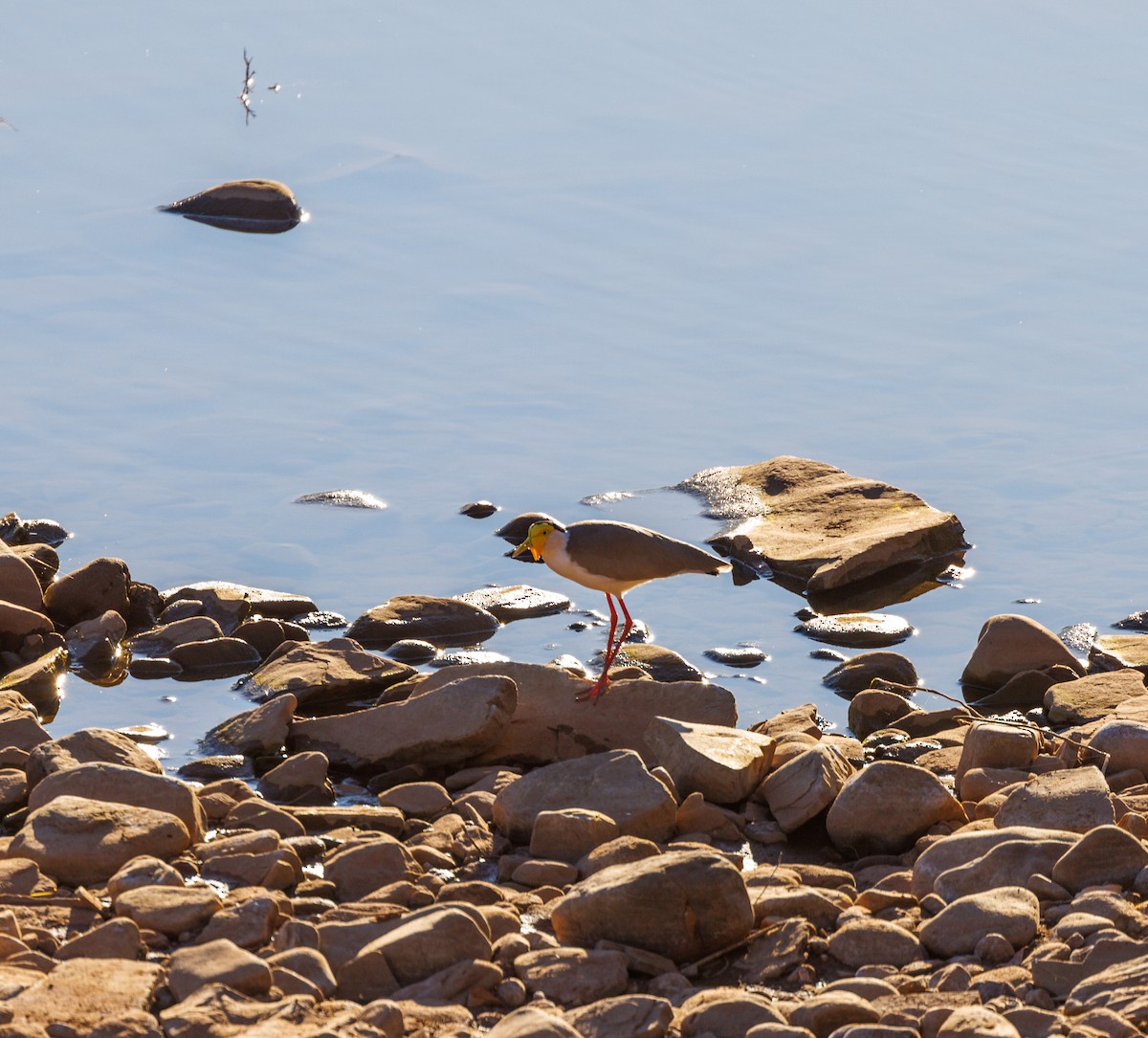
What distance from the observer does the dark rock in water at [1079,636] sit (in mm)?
12650

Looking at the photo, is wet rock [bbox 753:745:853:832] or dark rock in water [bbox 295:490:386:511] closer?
wet rock [bbox 753:745:853:832]

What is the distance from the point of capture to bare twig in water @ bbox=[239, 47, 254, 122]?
24.6 metres

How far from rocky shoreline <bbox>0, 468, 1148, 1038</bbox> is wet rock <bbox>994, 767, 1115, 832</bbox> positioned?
14mm

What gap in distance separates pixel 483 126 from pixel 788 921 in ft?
61.1

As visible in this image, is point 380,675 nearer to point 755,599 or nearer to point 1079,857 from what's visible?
point 755,599

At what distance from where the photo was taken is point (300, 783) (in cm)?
944

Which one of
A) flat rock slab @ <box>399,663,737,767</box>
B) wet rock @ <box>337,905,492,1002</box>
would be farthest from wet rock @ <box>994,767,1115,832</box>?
wet rock @ <box>337,905,492,1002</box>

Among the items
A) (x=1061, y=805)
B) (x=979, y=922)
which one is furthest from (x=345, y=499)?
(x=979, y=922)

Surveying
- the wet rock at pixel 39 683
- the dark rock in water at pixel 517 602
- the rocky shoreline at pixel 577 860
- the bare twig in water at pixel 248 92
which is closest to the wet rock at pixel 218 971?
the rocky shoreline at pixel 577 860

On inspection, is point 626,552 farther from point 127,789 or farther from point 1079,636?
point 1079,636

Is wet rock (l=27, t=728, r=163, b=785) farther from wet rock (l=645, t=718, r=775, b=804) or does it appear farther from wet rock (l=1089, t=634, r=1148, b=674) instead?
wet rock (l=1089, t=634, r=1148, b=674)

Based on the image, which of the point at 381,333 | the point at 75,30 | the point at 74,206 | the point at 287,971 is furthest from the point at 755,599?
the point at 75,30

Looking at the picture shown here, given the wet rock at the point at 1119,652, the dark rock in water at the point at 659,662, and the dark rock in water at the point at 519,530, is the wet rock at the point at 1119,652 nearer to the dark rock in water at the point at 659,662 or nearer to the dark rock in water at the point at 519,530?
the dark rock in water at the point at 659,662

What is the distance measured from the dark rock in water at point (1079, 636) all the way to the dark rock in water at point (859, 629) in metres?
1.12
